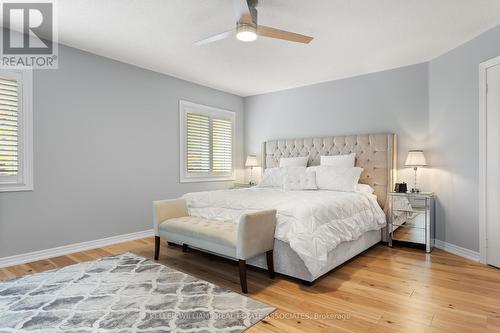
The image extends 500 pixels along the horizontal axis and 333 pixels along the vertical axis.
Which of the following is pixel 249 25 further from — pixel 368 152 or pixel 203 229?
pixel 368 152

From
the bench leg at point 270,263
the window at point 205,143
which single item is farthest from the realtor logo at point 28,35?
the bench leg at point 270,263

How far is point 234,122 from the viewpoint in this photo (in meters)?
6.17

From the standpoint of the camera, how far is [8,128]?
327 cm

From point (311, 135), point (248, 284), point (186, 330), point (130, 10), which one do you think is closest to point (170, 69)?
point (130, 10)

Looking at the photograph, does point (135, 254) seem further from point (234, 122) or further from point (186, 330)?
point (234, 122)

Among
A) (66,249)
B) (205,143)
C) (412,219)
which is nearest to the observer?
(66,249)

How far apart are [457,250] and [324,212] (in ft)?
7.13

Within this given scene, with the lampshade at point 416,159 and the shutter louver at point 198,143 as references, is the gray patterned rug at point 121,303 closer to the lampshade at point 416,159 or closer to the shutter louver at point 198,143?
the shutter louver at point 198,143

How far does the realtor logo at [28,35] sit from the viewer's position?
2.90 m

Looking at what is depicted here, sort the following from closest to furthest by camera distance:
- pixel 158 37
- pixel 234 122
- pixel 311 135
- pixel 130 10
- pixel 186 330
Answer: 1. pixel 186 330
2. pixel 130 10
3. pixel 158 37
4. pixel 311 135
5. pixel 234 122

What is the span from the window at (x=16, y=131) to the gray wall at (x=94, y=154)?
81mm

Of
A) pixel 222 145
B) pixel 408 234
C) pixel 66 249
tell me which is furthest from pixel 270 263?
pixel 222 145

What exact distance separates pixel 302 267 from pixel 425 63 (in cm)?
352

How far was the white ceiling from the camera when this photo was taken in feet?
9.06
